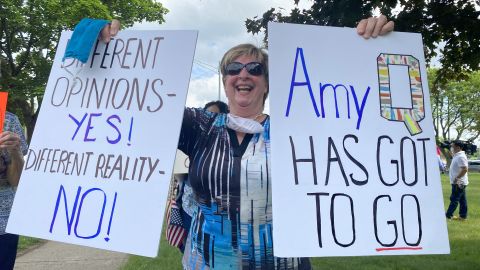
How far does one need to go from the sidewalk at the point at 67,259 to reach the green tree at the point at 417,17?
3373 mm

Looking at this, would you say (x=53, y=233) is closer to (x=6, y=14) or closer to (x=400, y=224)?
(x=400, y=224)

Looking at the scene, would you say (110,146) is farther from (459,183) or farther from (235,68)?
(459,183)

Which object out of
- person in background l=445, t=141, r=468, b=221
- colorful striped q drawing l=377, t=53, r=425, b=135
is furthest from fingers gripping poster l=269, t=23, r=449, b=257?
person in background l=445, t=141, r=468, b=221

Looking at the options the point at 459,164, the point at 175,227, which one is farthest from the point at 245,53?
the point at 459,164

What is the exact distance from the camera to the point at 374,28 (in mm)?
1949

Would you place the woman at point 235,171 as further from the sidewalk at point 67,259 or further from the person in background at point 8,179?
the sidewalk at point 67,259

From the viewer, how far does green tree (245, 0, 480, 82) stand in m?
5.16

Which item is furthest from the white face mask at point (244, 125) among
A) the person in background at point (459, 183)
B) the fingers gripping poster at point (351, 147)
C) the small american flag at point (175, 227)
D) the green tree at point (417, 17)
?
the person in background at point (459, 183)

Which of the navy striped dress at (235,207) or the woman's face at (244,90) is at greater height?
the woman's face at (244,90)

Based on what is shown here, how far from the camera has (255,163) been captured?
1847mm

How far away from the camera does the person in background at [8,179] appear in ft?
8.36

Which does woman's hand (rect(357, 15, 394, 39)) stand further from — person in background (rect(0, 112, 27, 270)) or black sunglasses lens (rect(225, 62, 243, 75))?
person in background (rect(0, 112, 27, 270))

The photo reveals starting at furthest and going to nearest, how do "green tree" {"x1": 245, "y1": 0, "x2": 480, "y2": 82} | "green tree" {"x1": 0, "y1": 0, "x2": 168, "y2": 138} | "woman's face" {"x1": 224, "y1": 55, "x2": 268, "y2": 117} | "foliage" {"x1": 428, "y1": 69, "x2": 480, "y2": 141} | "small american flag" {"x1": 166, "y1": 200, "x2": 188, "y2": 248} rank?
"foliage" {"x1": 428, "y1": 69, "x2": 480, "y2": 141} < "green tree" {"x1": 0, "y1": 0, "x2": 168, "y2": 138} < "green tree" {"x1": 245, "y1": 0, "x2": 480, "y2": 82} < "small american flag" {"x1": 166, "y1": 200, "x2": 188, "y2": 248} < "woman's face" {"x1": 224, "y1": 55, "x2": 268, "y2": 117}

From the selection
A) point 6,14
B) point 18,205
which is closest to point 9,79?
point 6,14
